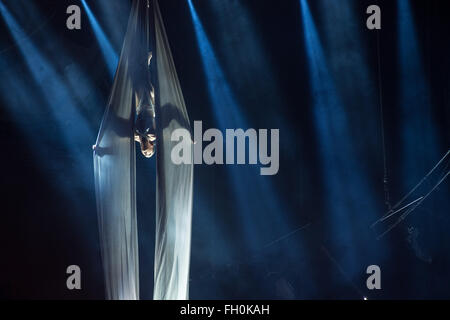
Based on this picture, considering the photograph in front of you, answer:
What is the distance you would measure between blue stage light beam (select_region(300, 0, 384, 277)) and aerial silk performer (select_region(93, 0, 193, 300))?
1.37 meters

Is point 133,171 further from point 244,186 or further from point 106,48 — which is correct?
point 106,48

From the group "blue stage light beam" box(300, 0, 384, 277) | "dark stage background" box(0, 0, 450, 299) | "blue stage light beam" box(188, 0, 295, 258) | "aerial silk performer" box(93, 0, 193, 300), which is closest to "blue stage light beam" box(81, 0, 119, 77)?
"dark stage background" box(0, 0, 450, 299)

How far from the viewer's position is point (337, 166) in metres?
3.74

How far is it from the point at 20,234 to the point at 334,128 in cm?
264

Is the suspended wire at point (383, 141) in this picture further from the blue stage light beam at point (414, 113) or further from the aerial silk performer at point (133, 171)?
the aerial silk performer at point (133, 171)

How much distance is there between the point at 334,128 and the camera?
12.3 ft

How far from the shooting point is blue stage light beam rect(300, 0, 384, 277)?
372cm

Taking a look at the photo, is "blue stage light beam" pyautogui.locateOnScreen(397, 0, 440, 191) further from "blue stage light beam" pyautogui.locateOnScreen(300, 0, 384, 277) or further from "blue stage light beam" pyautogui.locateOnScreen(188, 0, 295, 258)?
"blue stage light beam" pyautogui.locateOnScreen(188, 0, 295, 258)

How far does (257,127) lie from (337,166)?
0.71m

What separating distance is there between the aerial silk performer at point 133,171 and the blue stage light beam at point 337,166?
53.8 inches

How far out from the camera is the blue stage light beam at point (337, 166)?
372cm
